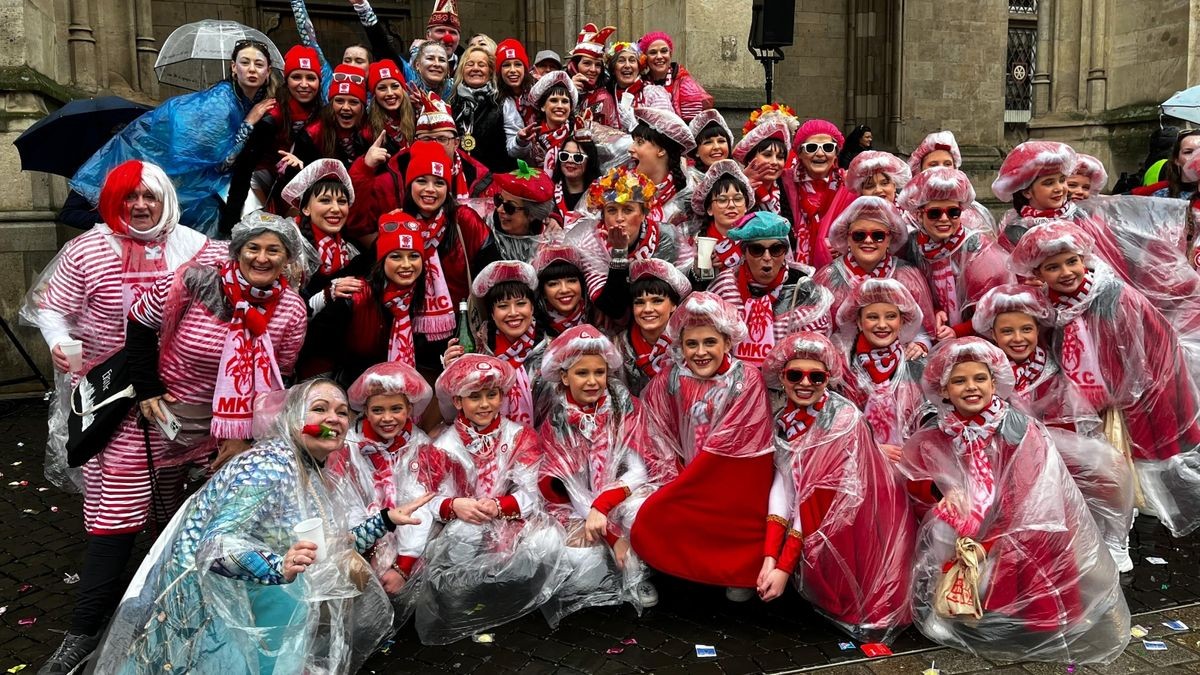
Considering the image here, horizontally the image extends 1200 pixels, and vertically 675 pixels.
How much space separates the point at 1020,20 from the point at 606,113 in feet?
41.5

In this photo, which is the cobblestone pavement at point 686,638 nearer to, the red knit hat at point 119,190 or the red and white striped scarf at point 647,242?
the red and white striped scarf at point 647,242

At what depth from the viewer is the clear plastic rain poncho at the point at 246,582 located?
10.2ft

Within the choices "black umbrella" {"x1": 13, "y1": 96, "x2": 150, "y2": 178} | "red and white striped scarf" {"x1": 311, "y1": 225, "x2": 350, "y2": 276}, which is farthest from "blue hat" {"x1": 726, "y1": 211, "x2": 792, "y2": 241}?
"black umbrella" {"x1": 13, "y1": 96, "x2": 150, "y2": 178}

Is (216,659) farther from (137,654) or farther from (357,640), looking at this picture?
(357,640)

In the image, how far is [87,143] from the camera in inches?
230

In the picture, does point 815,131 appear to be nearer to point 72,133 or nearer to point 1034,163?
point 1034,163

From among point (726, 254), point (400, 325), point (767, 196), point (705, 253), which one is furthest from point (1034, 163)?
point (400, 325)

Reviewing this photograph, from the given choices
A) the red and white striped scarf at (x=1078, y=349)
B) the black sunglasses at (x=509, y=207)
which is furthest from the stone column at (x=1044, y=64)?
the black sunglasses at (x=509, y=207)

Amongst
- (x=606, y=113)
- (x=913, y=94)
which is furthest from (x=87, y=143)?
(x=913, y=94)

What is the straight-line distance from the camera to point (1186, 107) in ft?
25.6

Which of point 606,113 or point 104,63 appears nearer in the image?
A: point 606,113

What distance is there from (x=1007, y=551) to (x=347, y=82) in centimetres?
419

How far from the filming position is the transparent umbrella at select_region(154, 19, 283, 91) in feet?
22.0

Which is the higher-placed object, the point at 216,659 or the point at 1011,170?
the point at 1011,170
